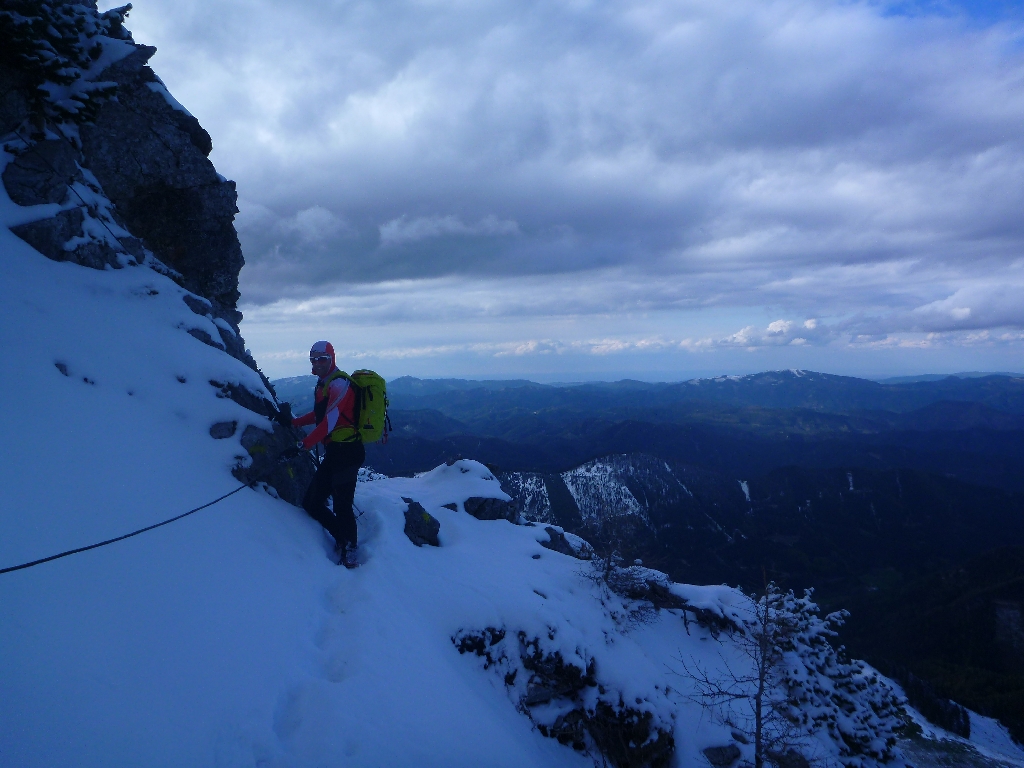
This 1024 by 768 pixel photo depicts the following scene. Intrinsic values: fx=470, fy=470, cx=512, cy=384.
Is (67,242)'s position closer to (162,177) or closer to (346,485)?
(162,177)

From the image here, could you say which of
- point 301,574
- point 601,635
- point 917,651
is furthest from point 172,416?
point 917,651

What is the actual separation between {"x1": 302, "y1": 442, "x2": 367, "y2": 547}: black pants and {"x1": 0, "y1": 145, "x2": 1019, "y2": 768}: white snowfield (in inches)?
18.2

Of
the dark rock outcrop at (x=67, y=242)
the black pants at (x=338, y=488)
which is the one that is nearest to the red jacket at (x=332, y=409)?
the black pants at (x=338, y=488)

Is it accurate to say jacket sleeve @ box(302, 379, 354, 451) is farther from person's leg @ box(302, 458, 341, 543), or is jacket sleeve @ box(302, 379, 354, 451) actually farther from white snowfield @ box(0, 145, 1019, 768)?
white snowfield @ box(0, 145, 1019, 768)

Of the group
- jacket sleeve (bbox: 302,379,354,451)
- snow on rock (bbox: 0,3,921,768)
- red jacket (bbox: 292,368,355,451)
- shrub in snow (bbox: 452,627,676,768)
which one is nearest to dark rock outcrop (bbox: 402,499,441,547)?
snow on rock (bbox: 0,3,921,768)

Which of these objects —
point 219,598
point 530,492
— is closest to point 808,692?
point 219,598

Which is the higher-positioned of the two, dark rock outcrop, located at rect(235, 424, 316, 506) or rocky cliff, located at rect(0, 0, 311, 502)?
rocky cliff, located at rect(0, 0, 311, 502)

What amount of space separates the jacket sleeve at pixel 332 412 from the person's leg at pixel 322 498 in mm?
912

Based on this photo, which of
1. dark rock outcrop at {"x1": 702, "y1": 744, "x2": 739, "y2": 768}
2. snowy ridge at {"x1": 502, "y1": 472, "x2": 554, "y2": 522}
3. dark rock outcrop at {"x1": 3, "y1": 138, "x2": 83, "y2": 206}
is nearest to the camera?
dark rock outcrop at {"x1": 702, "y1": 744, "x2": 739, "y2": 768}

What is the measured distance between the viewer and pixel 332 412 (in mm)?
9359

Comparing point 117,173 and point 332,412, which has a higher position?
point 117,173

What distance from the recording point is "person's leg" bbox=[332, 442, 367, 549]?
989 cm

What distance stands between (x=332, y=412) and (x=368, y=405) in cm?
77

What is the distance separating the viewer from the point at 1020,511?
176750 mm
